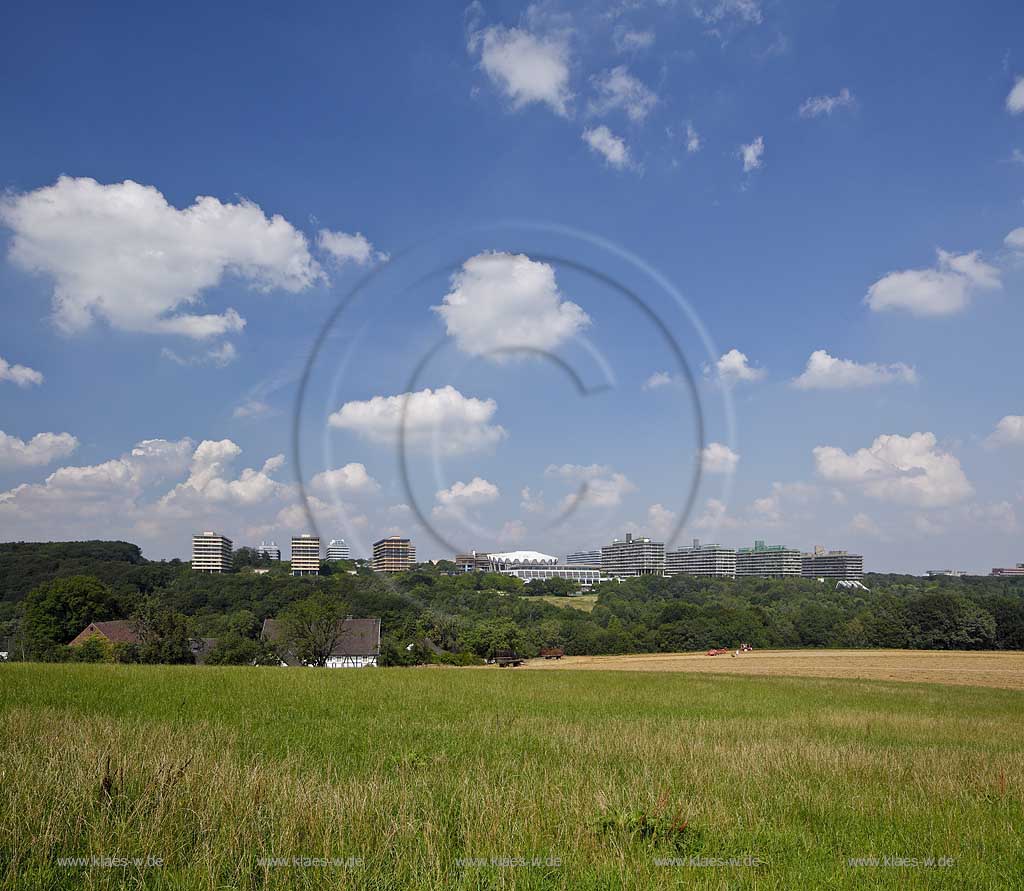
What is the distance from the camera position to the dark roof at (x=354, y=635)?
83562mm

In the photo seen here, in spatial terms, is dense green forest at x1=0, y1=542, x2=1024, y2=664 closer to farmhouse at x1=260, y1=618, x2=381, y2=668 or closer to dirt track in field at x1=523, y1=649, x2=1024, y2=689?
farmhouse at x1=260, y1=618, x2=381, y2=668

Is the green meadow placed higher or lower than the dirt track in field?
higher

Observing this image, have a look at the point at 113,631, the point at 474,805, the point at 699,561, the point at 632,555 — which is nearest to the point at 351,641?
the point at 113,631

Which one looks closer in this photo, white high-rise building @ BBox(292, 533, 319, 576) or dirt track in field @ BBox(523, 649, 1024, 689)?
dirt track in field @ BBox(523, 649, 1024, 689)

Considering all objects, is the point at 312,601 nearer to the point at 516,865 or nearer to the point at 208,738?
the point at 208,738

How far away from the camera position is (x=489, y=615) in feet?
322

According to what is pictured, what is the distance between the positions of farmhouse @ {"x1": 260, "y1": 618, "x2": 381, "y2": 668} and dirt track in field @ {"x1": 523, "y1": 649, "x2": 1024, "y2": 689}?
19739 millimetres

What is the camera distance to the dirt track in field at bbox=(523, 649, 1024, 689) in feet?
173

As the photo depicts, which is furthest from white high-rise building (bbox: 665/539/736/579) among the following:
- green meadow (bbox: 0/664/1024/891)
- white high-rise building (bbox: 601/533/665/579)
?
green meadow (bbox: 0/664/1024/891)

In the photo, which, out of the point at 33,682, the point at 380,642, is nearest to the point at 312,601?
the point at 380,642

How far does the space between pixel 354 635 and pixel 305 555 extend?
36617 mm

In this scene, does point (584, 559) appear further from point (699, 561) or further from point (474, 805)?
point (474, 805)

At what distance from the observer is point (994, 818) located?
31.6ft

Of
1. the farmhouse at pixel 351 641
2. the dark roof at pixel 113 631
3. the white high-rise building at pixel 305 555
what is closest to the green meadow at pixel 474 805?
the dark roof at pixel 113 631
